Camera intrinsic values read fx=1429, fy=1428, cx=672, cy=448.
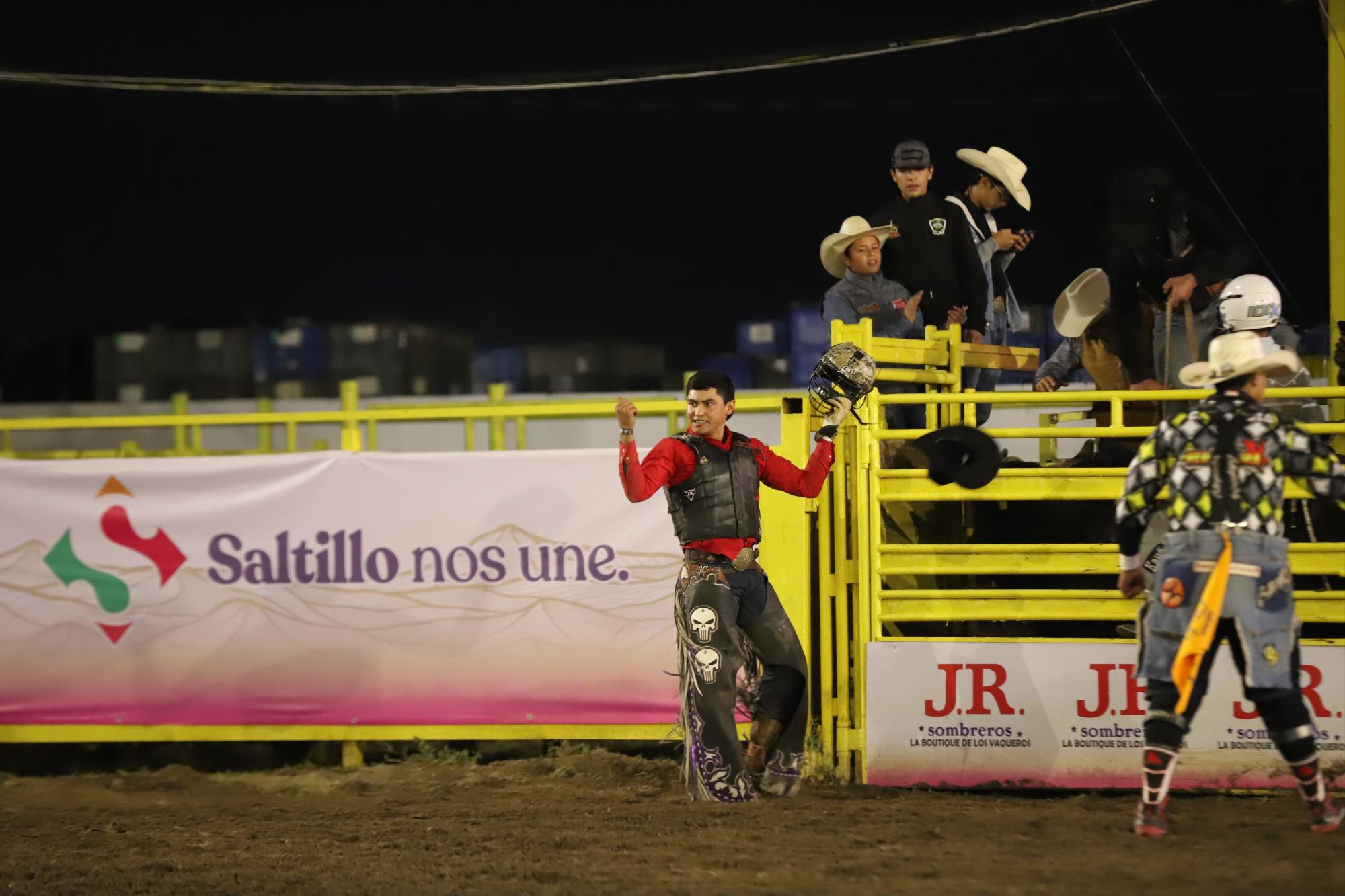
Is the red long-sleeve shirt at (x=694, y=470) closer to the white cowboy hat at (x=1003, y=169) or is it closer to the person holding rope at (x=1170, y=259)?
the person holding rope at (x=1170, y=259)

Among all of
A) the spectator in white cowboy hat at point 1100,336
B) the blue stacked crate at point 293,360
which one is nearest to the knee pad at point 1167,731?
the spectator in white cowboy hat at point 1100,336

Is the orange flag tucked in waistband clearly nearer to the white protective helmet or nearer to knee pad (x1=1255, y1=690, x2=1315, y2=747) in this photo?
knee pad (x1=1255, y1=690, x2=1315, y2=747)

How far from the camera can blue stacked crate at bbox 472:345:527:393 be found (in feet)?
77.4

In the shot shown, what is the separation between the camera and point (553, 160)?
26.8 meters

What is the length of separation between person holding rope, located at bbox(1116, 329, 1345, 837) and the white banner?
1.05 metres

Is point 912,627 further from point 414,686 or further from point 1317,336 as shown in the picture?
point 1317,336

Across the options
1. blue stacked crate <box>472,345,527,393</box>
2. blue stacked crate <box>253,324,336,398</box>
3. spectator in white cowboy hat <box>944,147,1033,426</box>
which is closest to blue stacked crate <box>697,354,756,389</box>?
blue stacked crate <box>472,345,527,393</box>

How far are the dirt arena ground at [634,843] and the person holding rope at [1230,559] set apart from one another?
1.36 feet

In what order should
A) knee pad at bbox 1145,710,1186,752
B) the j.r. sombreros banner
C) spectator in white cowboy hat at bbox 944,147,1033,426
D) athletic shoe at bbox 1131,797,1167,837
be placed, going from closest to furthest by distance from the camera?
knee pad at bbox 1145,710,1186,752, athletic shoe at bbox 1131,797,1167,837, the j.r. sombreros banner, spectator in white cowboy hat at bbox 944,147,1033,426

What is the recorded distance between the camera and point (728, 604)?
6.34 metres

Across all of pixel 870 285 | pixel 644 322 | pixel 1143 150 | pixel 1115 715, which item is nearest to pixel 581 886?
pixel 1115 715

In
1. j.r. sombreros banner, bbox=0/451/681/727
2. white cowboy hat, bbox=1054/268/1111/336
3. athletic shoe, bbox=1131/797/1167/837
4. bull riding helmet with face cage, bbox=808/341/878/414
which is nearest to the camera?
athletic shoe, bbox=1131/797/1167/837

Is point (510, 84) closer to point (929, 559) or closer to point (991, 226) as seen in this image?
point (991, 226)

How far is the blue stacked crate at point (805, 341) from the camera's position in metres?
19.8
